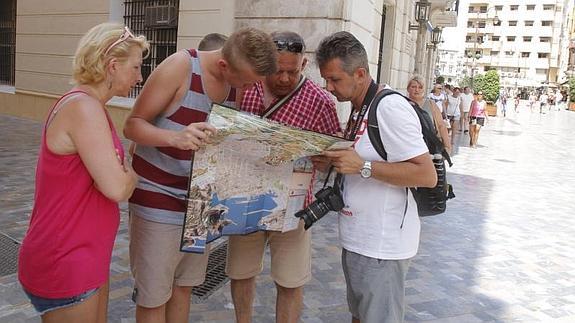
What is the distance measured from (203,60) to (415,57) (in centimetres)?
1697

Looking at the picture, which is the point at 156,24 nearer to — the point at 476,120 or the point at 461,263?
the point at 461,263

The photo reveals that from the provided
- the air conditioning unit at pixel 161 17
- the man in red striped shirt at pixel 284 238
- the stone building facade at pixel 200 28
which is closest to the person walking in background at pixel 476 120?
the stone building facade at pixel 200 28

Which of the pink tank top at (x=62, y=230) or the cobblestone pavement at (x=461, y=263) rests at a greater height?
the pink tank top at (x=62, y=230)

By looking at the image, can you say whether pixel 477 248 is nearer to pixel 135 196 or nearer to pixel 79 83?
pixel 135 196

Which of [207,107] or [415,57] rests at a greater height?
[415,57]

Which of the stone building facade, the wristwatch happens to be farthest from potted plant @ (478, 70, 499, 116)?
the wristwatch

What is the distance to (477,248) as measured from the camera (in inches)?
232

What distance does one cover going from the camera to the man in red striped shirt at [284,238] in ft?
9.45

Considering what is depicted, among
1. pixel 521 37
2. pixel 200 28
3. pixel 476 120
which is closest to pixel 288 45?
pixel 200 28

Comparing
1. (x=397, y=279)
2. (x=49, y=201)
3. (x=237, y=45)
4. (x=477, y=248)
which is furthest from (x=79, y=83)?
(x=477, y=248)

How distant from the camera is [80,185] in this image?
195cm

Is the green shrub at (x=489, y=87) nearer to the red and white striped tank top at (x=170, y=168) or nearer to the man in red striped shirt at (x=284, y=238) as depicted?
the man in red striped shirt at (x=284, y=238)

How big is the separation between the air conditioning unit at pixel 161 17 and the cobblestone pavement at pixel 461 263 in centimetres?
317

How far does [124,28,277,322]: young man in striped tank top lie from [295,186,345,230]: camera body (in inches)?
23.3
